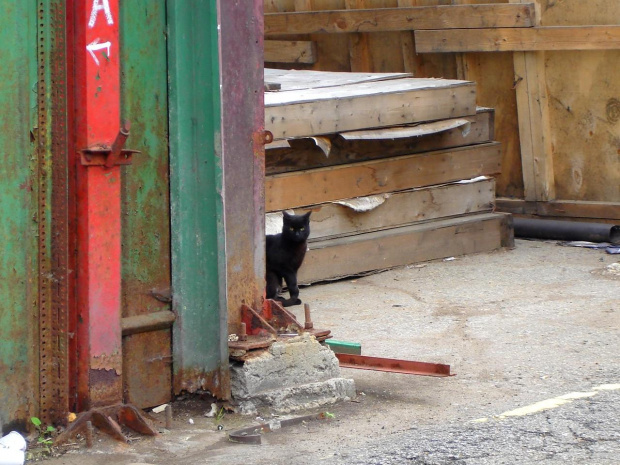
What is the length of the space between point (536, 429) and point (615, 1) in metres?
6.20

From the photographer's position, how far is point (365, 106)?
853cm

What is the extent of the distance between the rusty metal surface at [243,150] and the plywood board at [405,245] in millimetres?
3079

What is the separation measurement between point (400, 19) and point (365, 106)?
2718 millimetres

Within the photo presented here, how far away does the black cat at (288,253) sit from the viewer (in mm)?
7609

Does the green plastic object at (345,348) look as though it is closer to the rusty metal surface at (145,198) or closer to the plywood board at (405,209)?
the rusty metal surface at (145,198)

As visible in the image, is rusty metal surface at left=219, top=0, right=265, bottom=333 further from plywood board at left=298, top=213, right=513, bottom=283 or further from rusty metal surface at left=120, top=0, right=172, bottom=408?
plywood board at left=298, top=213, right=513, bottom=283

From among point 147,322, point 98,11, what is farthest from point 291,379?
point 98,11

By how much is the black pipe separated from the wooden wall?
22cm

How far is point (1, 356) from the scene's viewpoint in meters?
4.23

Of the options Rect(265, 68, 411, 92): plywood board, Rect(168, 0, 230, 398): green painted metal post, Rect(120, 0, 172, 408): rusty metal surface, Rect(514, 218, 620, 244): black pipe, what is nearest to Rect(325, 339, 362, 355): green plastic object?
Rect(168, 0, 230, 398): green painted metal post

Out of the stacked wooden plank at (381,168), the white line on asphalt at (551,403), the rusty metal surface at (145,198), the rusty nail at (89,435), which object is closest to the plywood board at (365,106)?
the stacked wooden plank at (381,168)

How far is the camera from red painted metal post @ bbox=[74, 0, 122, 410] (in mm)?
4367

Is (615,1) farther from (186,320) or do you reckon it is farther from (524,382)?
(186,320)

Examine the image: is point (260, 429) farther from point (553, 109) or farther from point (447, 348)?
point (553, 109)
